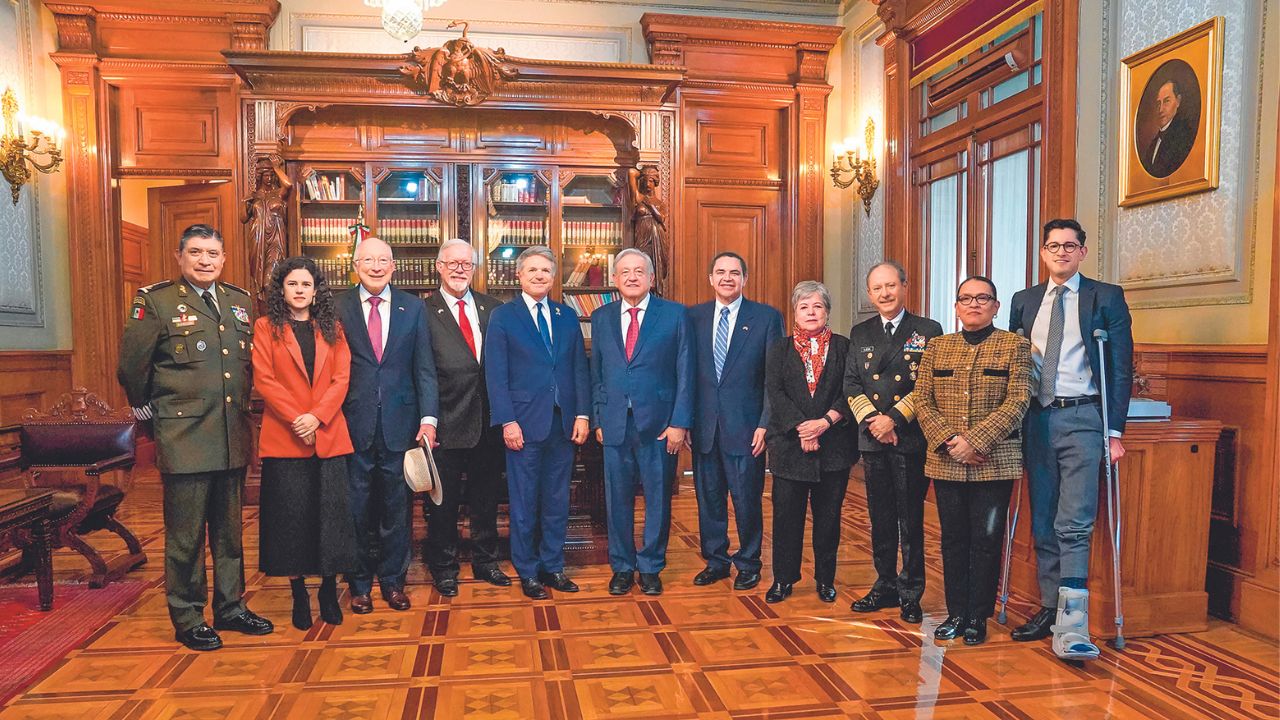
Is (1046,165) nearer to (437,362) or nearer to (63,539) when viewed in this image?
(437,362)

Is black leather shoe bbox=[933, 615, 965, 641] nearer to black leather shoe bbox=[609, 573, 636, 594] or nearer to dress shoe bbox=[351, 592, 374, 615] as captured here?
black leather shoe bbox=[609, 573, 636, 594]

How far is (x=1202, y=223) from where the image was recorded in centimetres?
340

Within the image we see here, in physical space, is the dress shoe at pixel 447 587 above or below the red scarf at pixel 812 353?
below

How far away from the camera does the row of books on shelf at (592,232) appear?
255 inches

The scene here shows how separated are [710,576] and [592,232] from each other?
3.58m

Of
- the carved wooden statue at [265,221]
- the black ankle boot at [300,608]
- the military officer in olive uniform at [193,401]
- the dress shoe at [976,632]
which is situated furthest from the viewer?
the carved wooden statue at [265,221]

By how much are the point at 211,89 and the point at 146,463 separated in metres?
3.05

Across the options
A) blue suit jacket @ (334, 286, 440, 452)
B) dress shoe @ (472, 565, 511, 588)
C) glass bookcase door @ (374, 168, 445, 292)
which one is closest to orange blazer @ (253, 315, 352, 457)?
blue suit jacket @ (334, 286, 440, 452)

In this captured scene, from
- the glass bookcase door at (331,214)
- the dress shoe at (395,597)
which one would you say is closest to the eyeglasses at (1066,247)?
the dress shoe at (395,597)

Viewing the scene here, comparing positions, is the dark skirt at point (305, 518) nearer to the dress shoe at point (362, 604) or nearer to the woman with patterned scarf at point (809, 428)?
the dress shoe at point (362, 604)

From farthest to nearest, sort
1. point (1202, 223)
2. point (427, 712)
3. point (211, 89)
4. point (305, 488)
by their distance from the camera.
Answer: point (211, 89) → point (1202, 223) → point (305, 488) → point (427, 712)

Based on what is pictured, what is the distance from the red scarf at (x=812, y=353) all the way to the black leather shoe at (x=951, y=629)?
997 millimetres

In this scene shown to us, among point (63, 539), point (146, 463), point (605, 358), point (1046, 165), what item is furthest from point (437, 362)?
point (146, 463)

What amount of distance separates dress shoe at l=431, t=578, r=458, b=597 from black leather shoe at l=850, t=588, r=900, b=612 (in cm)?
171
